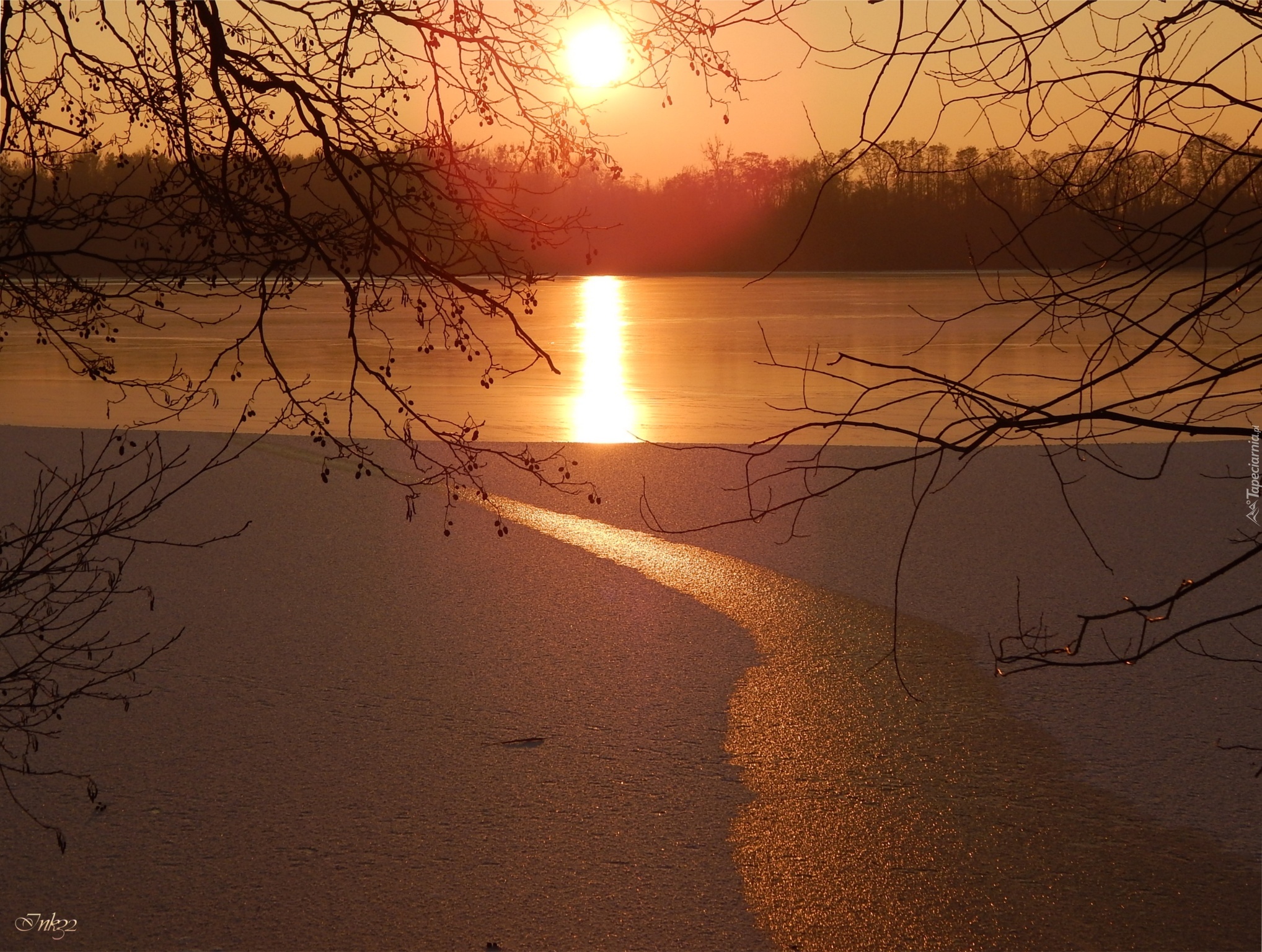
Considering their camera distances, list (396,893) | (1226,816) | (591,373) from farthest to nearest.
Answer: (591,373)
(1226,816)
(396,893)

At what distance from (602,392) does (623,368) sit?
4514 millimetres

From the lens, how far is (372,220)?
13.5 feet

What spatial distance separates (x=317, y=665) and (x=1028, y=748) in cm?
342

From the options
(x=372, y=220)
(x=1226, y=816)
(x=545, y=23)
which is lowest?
(x=1226, y=816)

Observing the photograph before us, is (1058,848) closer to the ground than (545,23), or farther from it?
closer to the ground

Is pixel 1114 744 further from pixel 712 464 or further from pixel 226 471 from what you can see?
pixel 226 471

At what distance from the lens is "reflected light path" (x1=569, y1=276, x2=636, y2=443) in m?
15.0

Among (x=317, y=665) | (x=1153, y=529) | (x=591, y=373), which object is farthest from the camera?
(x=591, y=373)

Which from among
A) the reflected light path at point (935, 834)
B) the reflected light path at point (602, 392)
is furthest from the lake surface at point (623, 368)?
the reflected light path at point (935, 834)

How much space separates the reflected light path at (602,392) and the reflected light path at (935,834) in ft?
5.49

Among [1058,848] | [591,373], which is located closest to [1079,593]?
[1058,848]
